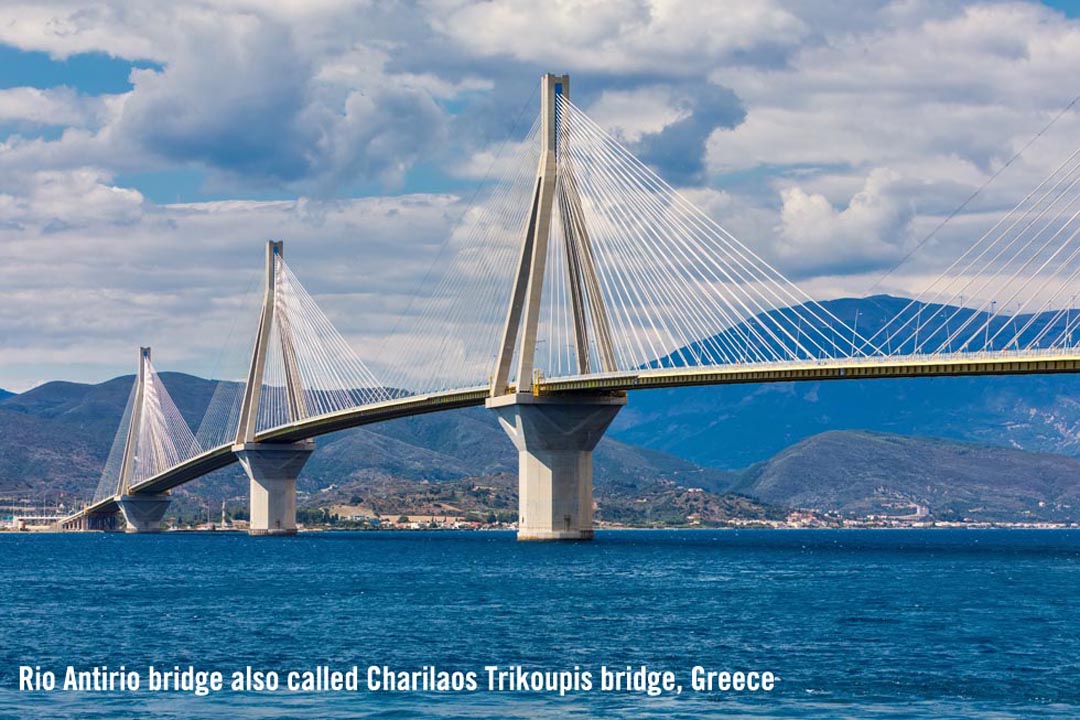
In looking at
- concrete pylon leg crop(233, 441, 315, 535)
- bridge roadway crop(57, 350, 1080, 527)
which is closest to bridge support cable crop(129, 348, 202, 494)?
concrete pylon leg crop(233, 441, 315, 535)

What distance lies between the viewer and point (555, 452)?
91688mm

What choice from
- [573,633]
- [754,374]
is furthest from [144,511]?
[573,633]

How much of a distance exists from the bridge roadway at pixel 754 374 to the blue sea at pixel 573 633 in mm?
8414

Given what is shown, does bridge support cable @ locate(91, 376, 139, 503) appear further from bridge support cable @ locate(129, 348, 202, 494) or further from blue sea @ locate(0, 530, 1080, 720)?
blue sea @ locate(0, 530, 1080, 720)

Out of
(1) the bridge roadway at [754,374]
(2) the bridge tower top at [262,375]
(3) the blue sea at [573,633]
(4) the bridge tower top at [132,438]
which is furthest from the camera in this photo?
(4) the bridge tower top at [132,438]

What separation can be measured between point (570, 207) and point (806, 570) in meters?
22.4

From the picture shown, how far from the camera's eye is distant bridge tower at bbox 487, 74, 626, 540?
281ft

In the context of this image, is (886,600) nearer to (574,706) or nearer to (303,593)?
(303,593)

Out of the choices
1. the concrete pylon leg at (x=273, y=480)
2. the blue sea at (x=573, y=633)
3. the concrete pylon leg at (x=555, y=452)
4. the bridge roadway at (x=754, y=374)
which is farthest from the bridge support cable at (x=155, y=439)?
the blue sea at (x=573, y=633)

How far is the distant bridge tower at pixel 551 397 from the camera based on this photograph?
85.5 meters

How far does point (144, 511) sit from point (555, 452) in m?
80.0

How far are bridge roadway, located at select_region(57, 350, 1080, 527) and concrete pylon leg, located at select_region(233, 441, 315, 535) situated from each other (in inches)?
361

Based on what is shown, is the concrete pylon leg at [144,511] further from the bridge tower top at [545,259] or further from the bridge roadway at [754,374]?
the bridge tower top at [545,259]

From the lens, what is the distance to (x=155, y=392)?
169 m
